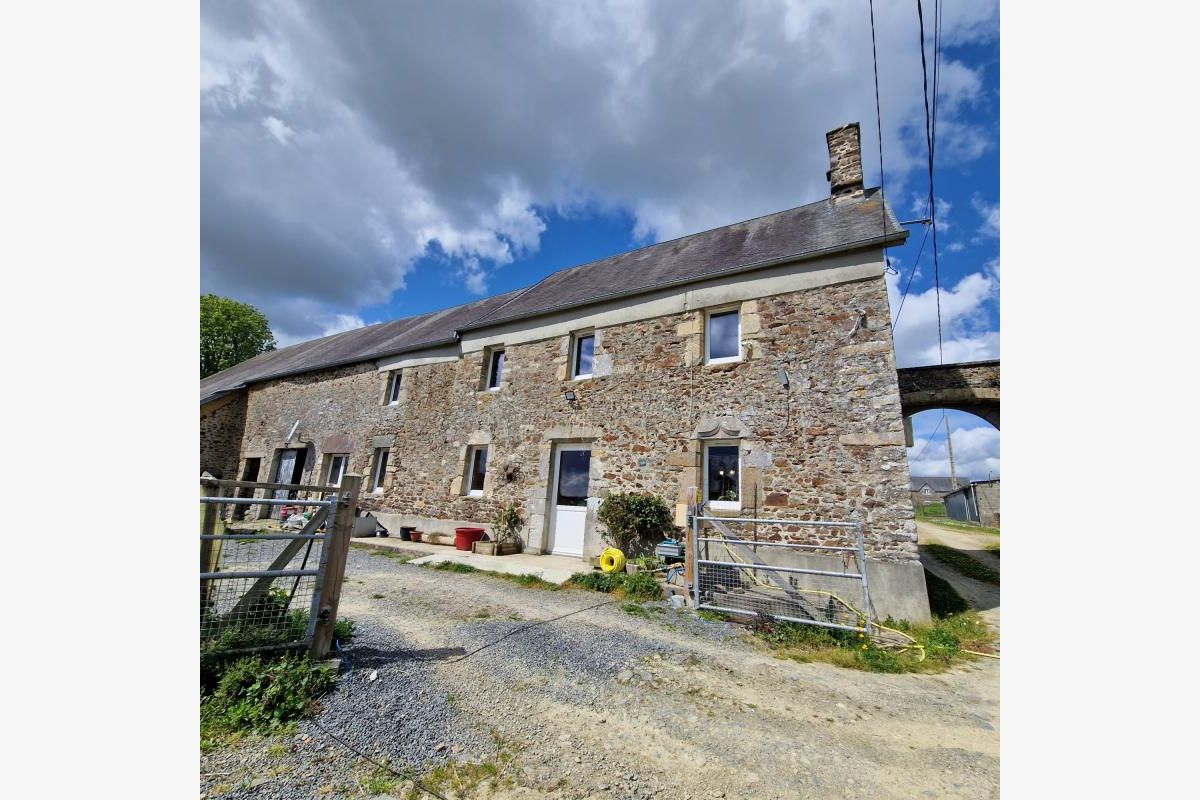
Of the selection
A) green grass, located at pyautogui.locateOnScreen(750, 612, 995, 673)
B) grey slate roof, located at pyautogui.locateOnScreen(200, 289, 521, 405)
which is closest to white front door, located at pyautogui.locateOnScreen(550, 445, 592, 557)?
green grass, located at pyautogui.locateOnScreen(750, 612, 995, 673)

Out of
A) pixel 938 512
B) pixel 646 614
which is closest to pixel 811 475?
pixel 646 614

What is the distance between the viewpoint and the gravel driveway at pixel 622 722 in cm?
217

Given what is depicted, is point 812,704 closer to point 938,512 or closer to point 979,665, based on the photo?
point 979,665

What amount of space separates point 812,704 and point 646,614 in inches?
86.4

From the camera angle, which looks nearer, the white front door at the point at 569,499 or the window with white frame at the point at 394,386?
the white front door at the point at 569,499

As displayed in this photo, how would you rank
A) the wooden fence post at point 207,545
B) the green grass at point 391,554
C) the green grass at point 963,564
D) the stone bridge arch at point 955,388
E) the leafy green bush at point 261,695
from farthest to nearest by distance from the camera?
the green grass at point 963,564, the green grass at point 391,554, the stone bridge arch at point 955,388, the wooden fence post at point 207,545, the leafy green bush at point 261,695

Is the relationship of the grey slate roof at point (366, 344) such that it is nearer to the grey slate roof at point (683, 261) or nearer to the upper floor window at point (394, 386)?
the grey slate roof at point (683, 261)

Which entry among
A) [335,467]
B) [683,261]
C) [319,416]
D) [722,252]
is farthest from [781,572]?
[319,416]

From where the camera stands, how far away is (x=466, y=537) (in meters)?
8.59

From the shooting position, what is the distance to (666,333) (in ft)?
25.8

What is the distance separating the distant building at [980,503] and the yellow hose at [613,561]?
59.3ft

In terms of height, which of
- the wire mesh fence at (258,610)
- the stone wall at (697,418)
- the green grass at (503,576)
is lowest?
the green grass at (503,576)

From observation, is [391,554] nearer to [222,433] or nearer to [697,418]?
[697,418]

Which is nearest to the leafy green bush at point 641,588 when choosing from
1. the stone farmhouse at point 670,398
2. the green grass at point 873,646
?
the stone farmhouse at point 670,398
